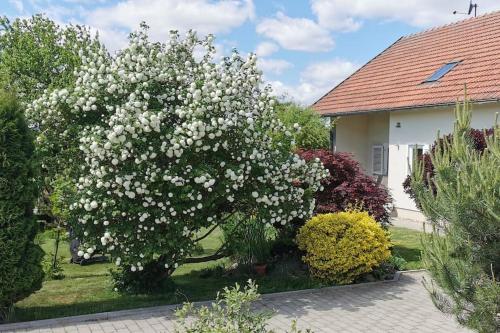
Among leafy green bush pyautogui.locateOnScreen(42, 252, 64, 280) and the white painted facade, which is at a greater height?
the white painted facade

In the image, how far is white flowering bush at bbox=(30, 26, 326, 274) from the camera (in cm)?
695

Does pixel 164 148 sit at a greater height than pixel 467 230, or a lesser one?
greater

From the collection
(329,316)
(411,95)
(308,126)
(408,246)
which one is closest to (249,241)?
(329,316)

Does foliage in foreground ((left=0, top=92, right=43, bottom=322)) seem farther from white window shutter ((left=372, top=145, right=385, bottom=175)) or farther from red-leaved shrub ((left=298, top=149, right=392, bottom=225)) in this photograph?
white window shutter ((left=372, top=145, right=385, bottom=175))

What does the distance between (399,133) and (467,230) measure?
519 inches

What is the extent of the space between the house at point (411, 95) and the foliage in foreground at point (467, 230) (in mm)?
8303

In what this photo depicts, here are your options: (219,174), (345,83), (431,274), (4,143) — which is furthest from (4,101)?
(345,83)

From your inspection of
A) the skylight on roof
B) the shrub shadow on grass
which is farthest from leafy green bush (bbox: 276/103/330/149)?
the shrub shadow on grass

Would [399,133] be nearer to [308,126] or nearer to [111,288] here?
[308,126]

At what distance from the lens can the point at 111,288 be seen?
849 centimetres

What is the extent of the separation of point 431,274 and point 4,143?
17.2ft

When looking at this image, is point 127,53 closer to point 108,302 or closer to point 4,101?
point 4,101

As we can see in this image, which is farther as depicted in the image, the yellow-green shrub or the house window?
the house window

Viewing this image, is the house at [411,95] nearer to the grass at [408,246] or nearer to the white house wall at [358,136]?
the white house wall at [358,136]
